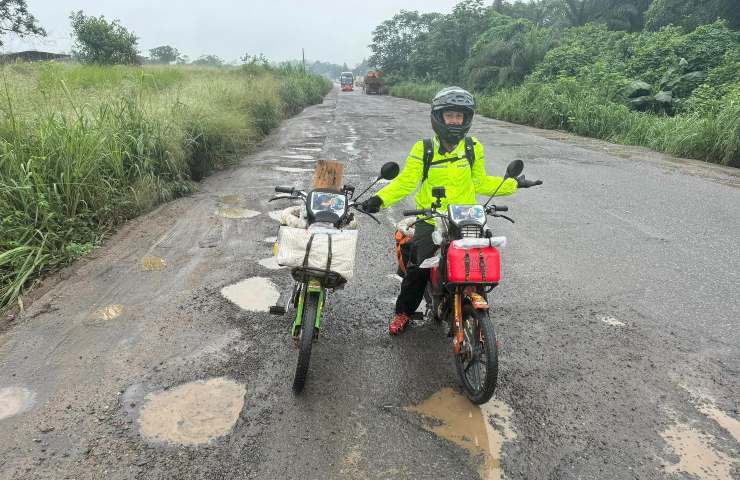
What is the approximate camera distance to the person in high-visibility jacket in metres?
2.91

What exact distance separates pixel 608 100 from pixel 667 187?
936cm

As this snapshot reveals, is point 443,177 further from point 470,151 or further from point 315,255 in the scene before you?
point 315,255

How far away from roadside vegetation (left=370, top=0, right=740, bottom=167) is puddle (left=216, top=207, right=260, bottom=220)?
9.47 m

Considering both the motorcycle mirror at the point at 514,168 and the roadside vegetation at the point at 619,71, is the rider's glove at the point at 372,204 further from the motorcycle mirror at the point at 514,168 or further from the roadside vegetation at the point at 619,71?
the roadside vegetation at the point at 619,71

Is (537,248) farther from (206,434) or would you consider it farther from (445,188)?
(206,434)

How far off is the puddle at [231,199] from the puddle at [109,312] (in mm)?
3026

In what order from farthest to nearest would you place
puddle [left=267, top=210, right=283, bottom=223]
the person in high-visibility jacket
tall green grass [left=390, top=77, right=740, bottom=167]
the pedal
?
tall green grass [left=390, top=77, right=740, bottom=167] → puddle [left=267, top=210, right=283, bottom=223] → the pedal → the person in high-visibility jacket

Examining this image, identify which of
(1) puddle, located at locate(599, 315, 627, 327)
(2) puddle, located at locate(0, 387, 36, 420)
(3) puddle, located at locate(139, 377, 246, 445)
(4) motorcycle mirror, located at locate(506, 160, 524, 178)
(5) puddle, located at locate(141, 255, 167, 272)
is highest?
(4) motorcycle mirror, located at locate(506, 160, 524, 178)

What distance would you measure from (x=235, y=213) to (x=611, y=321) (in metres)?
4.56

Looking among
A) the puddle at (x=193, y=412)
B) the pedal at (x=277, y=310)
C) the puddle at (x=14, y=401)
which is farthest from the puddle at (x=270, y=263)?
the puddle at (x=14, y=401)

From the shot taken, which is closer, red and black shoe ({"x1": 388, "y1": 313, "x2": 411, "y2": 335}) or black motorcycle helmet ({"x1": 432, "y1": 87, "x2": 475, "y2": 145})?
black motorcycle helmet ({"x1": 432, "y1": 87, "x2": 475, "y2": 145})

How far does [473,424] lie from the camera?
245cm

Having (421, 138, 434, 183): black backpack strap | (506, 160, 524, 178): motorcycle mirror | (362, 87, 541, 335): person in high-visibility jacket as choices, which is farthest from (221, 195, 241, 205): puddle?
(506, 160, 524, 178): motorcycle mirror

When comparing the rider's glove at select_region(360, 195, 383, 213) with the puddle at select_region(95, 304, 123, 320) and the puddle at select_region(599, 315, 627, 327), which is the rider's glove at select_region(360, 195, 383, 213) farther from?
the puddle at select_region(95, 304, 123, 320)
